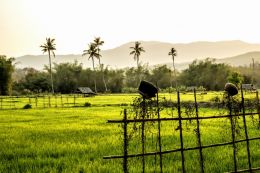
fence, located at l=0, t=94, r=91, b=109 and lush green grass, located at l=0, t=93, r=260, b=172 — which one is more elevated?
fence, located at l=0, t=94, r=91, b=109

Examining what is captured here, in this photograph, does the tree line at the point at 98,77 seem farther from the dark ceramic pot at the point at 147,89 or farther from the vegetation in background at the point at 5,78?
the dark ceramic pot at the point at 147,89

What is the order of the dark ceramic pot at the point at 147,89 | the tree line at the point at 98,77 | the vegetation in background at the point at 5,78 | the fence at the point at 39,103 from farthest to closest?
the tree line at the point at 98,77 → the vegetation in background at the point at 5,78 → the fence at the point at 39,103 → the dark ceramic pot at the point at 147,89

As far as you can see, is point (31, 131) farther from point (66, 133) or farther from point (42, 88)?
point (42, 88)

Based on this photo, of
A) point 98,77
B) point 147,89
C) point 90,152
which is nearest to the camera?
point 147,89

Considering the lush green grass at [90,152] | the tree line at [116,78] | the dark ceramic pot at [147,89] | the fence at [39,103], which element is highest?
the tree line at [116,78]

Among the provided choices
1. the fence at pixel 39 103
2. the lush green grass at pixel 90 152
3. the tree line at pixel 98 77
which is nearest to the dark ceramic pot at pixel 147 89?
the lush green grass at pixel 90 152

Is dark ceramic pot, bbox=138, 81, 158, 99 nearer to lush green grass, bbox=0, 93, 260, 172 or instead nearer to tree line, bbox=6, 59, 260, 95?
lush green grass, bbox=0, 93, 260, 172

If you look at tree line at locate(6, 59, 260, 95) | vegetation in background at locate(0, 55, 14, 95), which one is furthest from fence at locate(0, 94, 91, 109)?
tree line at locate(6, 59, 260, 95)

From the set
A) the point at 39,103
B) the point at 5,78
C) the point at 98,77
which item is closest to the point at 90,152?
the point at 39,103

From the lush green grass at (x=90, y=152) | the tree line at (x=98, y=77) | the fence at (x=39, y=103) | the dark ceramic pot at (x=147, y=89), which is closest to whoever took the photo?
the dark ceramic pot at (x=147, y=89)

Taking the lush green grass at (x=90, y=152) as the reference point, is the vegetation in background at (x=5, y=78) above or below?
above

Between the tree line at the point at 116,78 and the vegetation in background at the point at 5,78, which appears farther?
the tree line at the point at 116,78

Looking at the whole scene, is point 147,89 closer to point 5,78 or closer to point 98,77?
point 5,78

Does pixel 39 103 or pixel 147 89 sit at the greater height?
pixel 147 89
